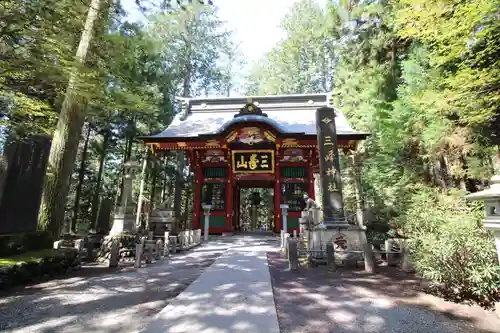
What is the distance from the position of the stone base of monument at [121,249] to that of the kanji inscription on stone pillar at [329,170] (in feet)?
19.2

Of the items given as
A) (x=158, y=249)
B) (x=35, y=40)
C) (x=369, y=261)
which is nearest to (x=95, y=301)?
(x=158, y=249)

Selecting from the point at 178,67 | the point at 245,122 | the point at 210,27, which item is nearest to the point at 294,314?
the point at 245,122

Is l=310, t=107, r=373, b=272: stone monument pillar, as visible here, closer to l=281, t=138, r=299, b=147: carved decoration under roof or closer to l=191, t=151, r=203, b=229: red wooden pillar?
l=281, t=138, r=299, b=147: carved decoration under roof

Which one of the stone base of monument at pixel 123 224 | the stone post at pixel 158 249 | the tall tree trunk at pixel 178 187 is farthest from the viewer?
the tall tree trunk at pixel 178 187

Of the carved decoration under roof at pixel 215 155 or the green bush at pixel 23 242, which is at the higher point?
the carved decoration under roof at pixel 215 155

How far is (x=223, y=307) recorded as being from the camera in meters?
3.45

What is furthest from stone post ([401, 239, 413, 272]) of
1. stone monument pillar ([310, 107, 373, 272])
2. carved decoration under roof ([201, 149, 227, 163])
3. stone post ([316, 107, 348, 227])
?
carved decoration under roof ([201, 149, 227, 163])

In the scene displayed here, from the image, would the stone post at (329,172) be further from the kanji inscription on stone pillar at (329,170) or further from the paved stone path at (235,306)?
the paved stone path at (235,306)

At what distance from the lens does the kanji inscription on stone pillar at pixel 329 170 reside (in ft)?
23.8

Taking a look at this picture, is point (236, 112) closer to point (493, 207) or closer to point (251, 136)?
point (251, 136)

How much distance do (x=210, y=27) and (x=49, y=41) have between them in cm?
1933

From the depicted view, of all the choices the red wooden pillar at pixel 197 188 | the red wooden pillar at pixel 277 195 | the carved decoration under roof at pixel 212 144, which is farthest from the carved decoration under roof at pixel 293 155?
the red wooden pillar at pixel 197 188

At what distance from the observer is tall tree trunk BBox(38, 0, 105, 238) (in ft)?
20.4

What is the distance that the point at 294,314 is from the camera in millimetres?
3316
